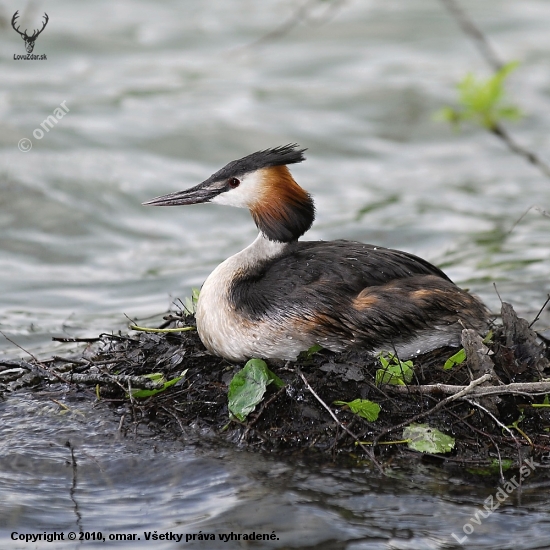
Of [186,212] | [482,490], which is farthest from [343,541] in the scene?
[186,212]

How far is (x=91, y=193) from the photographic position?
1217 cm

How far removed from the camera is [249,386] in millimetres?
5422

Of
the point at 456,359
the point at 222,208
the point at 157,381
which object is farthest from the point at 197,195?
the point at 222,208

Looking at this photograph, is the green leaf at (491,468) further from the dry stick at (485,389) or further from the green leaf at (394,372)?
the green leaf at (394,372)

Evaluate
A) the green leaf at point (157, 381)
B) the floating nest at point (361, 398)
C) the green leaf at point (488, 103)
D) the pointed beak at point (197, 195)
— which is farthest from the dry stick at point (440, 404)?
the pointed beak at point (197, 195)

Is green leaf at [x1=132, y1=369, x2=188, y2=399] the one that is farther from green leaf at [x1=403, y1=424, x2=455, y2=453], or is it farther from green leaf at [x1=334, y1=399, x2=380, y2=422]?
green leaf at [x1=403, y1=424, x2=455, y2=453]

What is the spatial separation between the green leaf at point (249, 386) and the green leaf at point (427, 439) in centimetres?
75

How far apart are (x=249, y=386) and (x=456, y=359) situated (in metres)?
1.19

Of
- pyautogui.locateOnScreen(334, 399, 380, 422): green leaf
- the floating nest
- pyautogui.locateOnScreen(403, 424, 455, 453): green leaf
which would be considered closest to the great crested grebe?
the floating nest

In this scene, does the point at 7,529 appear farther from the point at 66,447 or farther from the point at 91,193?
the point at 91,193

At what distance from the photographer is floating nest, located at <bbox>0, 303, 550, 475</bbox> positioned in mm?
5301

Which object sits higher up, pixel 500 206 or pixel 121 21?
pixel 121 21

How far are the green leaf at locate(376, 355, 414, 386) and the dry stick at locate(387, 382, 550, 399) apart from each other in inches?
1.6

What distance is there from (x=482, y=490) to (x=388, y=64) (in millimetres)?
12673
